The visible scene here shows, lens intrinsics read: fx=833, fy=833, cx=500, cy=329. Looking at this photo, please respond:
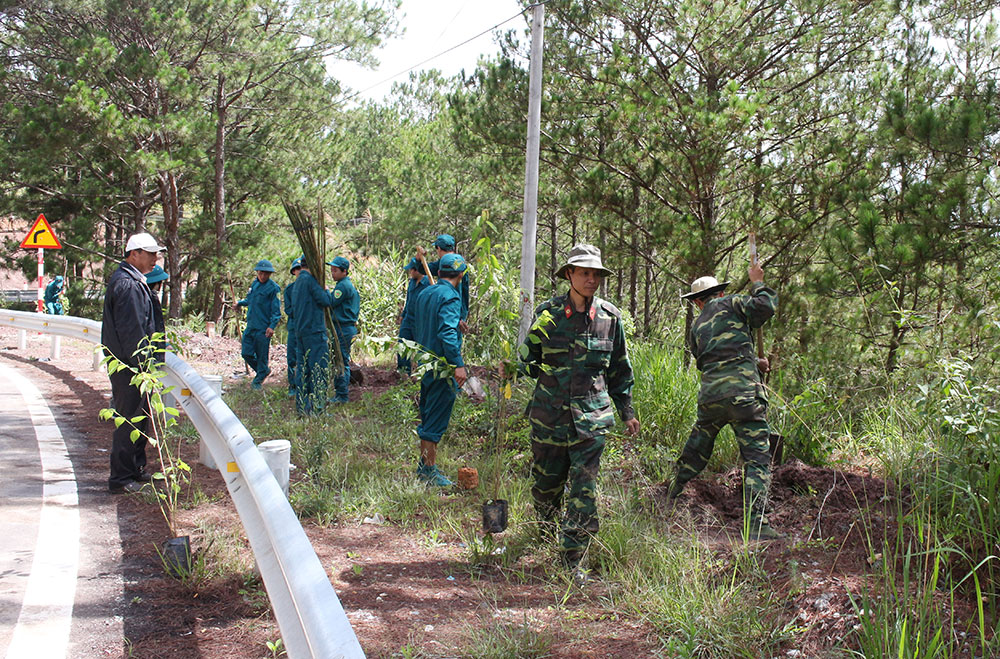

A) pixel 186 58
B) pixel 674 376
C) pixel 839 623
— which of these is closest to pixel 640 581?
pixel 839 623

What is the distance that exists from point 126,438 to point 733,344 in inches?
168

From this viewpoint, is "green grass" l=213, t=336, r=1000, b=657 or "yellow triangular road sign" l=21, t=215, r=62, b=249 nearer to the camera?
"green grass" l=213, t=336, r=1000, b=657

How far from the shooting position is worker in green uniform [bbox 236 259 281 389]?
10859 millimetres

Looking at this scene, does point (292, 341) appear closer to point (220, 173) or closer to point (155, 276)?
point (155, 276)

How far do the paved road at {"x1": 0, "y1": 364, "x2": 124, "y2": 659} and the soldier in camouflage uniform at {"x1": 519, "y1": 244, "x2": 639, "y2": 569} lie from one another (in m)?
2.38

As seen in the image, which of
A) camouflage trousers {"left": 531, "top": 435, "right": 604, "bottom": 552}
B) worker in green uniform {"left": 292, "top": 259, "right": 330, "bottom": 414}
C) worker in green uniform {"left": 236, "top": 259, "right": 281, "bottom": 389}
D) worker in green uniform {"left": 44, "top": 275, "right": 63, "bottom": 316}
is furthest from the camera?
worker in green uniform {"left": 44, "top": 275, "right": 63, "bottom": 316}

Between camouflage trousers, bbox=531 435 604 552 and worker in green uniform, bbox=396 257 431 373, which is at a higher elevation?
worker in green uniform, bbox=396 257 431 373

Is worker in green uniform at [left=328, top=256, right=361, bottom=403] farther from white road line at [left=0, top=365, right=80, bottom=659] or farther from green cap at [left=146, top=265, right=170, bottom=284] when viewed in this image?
white road line at [left=0, top=365, right=80, bottom=659]

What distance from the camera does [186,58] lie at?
18.5 metres

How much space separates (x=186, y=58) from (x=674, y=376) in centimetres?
1514

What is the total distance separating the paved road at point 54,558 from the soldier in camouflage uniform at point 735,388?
3765 millimetres

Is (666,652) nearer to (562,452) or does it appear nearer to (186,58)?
(562,452)

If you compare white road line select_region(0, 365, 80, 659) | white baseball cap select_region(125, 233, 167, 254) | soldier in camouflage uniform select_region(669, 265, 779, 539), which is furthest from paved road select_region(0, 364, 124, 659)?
soldier in camouflage uniform select_region(669, 265, 779, 539)

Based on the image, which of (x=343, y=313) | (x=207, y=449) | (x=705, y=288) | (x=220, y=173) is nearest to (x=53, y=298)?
(x=220, y=173)
